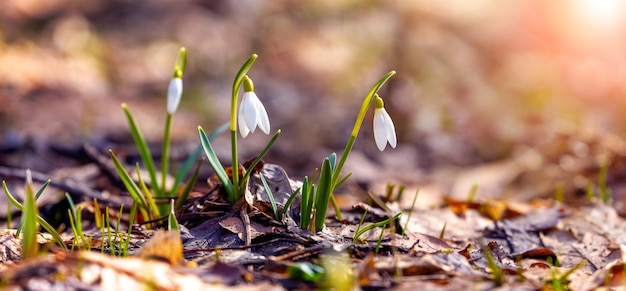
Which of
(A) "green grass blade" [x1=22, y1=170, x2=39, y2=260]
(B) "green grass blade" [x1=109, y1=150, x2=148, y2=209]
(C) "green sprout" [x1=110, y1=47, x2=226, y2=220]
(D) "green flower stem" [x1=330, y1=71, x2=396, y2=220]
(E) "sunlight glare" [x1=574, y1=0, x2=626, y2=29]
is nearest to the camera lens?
(A) "green grass blade" [x1=22, y1=170, x2=39, y2=260]

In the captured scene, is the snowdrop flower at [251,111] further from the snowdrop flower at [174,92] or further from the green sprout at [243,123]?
the snowdrop flower at [174,92]

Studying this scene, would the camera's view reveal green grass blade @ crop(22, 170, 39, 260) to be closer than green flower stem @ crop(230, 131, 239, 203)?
Yes

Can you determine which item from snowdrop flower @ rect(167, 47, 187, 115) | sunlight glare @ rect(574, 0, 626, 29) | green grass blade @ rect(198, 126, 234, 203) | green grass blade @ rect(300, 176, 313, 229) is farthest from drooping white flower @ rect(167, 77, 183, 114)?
sunlight glare @ rect(574, 0, 626, 29)

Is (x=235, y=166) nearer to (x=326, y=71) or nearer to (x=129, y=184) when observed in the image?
(x=129, y=184)

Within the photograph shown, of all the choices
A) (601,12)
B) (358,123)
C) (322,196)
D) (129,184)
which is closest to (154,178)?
(129,184)

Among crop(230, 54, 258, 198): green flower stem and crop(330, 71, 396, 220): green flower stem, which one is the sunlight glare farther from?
crop(230, 54, 258, 198): green flower stem

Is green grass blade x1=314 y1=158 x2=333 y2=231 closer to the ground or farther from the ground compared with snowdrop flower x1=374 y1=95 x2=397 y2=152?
closer to the ground

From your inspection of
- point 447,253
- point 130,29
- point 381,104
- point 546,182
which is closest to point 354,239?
point 447,253

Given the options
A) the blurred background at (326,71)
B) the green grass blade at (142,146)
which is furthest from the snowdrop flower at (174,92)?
the blurred background at (326,71)
